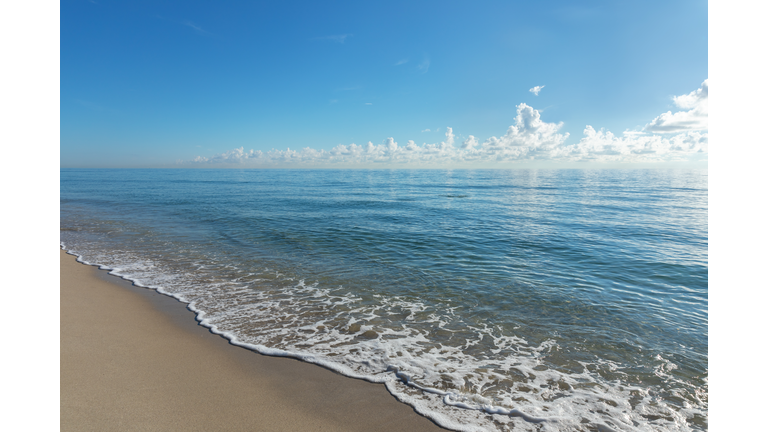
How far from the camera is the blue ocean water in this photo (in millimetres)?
4504

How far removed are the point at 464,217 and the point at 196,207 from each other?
20.9 metres

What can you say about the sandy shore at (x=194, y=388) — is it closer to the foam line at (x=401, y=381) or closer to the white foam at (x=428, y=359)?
the foam line at (x=401, y=381)

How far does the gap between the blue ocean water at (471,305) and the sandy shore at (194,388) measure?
1.23 ft

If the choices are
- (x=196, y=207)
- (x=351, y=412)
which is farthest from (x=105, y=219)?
(x=351, y=412)

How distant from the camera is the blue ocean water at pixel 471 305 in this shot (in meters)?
4.50

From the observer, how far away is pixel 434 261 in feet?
36.6

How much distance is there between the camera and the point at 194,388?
4.34 metres

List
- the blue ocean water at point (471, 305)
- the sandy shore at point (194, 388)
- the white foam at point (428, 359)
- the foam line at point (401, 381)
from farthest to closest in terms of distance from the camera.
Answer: the blue ocean water at point (471, 305) → the white foam at point (428, 359) → the foam line at point (401, 381) → the sandy shore at point (194, 388)

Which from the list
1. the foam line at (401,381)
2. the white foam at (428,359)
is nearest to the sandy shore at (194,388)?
the foam line at (401,381)

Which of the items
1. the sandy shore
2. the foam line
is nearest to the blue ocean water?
the foam line

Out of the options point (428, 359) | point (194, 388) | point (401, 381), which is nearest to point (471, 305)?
point (428, 359)

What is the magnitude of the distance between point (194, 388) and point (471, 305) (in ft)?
19.0

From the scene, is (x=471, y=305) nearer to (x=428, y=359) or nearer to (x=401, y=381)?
(x=428, y=359)
